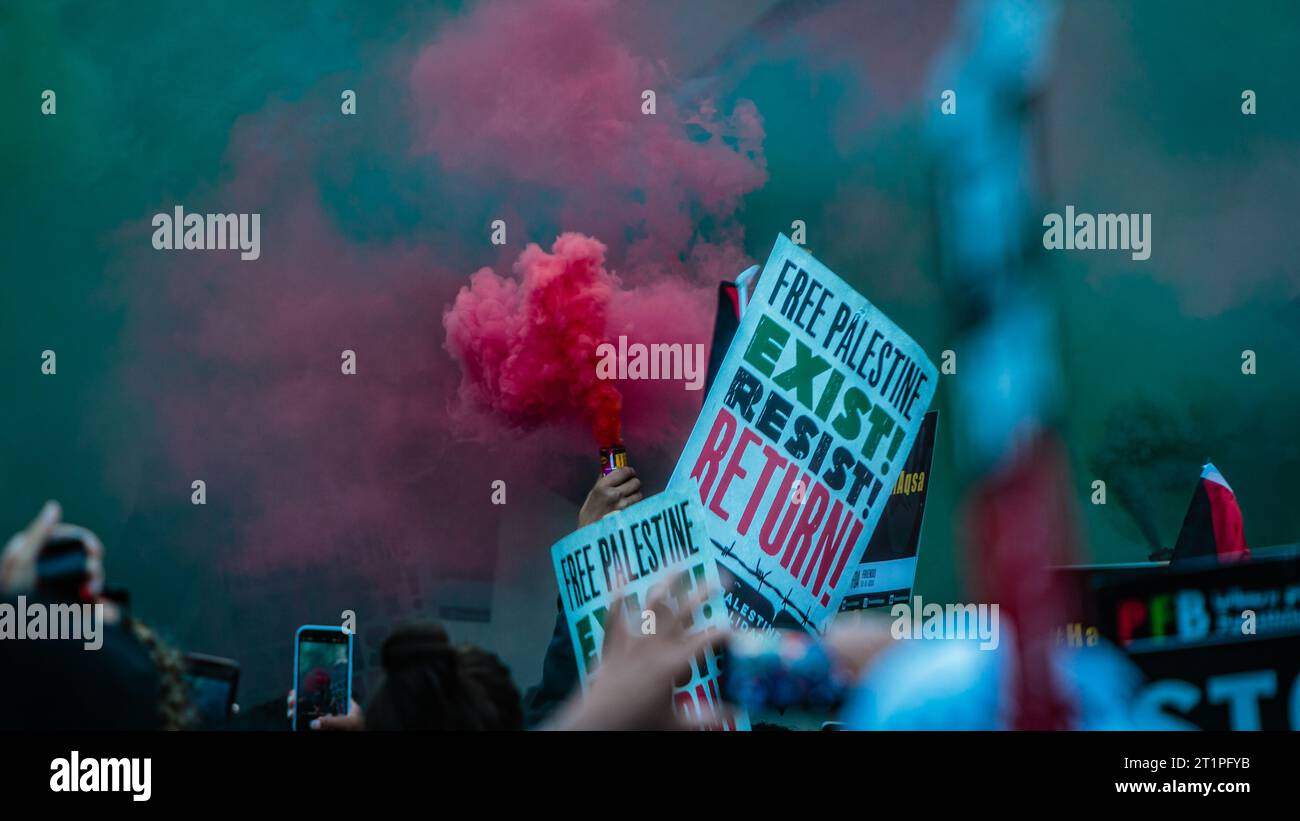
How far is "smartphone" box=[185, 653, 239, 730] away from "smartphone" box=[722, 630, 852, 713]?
1711mm

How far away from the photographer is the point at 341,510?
14.8 ft

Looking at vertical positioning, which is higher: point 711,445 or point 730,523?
point 711,445

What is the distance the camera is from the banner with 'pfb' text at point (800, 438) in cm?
455

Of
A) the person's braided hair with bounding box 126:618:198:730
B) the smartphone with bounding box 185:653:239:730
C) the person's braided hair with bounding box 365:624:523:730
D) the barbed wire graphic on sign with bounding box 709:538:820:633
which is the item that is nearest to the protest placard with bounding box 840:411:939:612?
the barbed wire graphic on sign with bounding box 709:538:820:633

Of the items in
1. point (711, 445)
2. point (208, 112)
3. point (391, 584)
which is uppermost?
point (208, 112)

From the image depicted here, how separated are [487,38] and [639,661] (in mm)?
2246

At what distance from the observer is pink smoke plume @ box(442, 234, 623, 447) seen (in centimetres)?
446

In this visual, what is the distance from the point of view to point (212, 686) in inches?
175

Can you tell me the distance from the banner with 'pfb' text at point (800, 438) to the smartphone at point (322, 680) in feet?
4.32

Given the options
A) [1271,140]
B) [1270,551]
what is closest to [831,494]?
[1270,551]

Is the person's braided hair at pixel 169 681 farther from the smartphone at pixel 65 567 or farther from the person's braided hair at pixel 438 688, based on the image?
the person's braided hair at pixel 438 688

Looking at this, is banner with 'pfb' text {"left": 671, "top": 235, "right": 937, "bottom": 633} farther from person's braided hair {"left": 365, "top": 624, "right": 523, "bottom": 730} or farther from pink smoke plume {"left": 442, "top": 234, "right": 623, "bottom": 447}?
person's braided hair {"left": 365, "top": 624, "right": 523, "bottom": 730}

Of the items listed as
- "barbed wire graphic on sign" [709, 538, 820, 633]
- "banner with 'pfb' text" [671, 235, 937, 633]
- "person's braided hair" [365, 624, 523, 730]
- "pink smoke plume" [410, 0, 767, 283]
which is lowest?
"person's braided hair" [365, 624, 523, 730]
